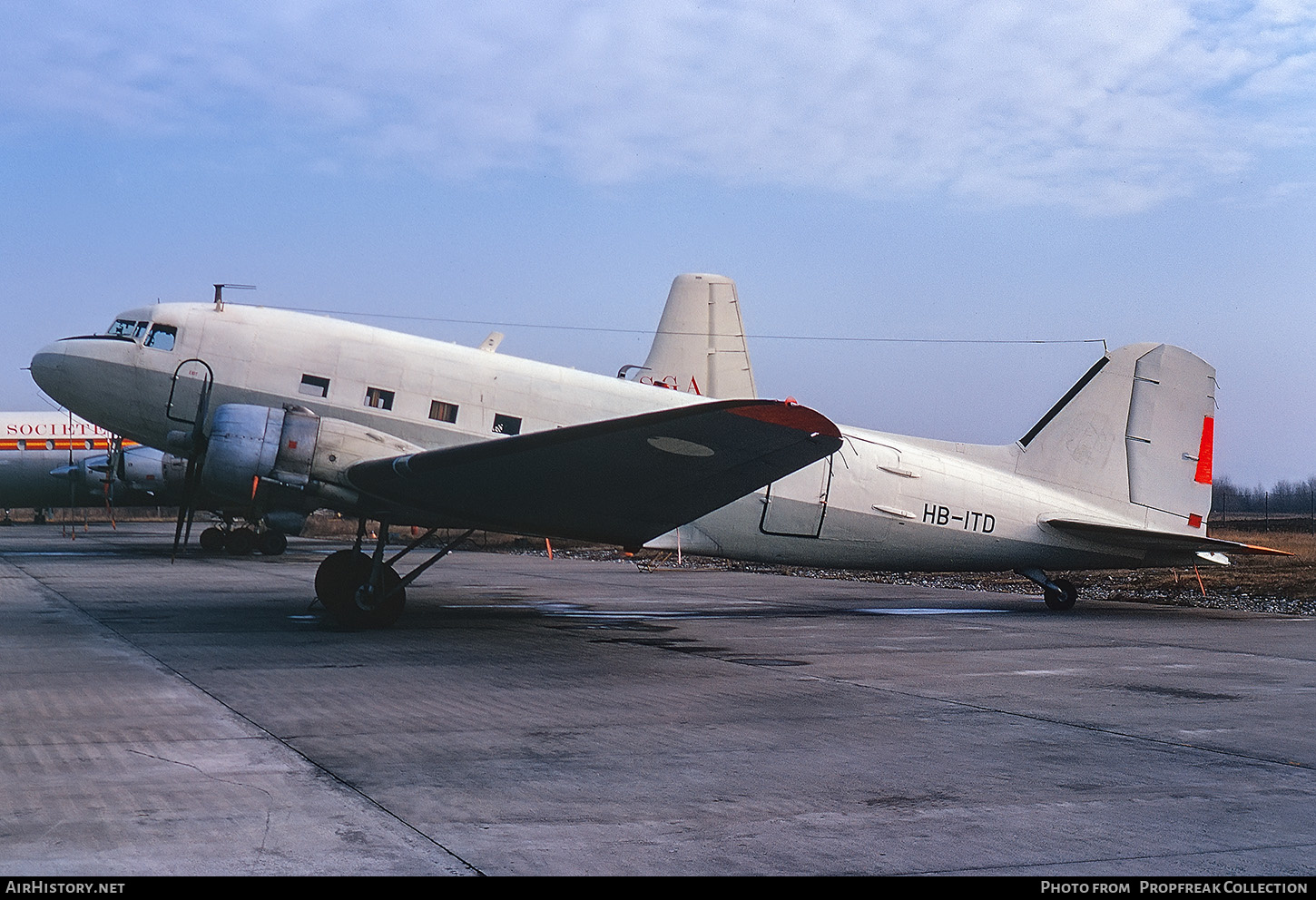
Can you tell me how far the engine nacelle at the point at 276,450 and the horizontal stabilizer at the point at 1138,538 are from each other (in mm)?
9509

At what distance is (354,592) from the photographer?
1289cm

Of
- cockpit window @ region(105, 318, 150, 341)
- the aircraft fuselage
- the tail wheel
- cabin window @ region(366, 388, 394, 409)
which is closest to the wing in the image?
the aircraft fuselage

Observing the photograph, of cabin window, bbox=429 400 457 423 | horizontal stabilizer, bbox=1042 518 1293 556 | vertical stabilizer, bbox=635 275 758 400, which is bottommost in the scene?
horizontal stabilizer, bbox=1042 518 1293 556

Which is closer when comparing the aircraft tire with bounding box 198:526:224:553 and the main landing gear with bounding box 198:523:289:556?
the main landing gear with bounding box 198:523:289:556

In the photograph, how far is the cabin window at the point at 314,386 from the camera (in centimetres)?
1352

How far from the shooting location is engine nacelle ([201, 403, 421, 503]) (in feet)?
39.5

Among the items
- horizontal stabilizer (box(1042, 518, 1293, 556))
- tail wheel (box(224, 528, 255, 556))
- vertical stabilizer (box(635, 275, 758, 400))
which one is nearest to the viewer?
horizontal stabilizer (box(1042, 518, 1293, 556))

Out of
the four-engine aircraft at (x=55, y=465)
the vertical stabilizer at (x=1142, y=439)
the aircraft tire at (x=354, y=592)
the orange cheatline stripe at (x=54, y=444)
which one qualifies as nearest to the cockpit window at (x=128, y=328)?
the aircraft tire at (x=354, y=592)

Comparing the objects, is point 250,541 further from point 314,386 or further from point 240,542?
point 314,386

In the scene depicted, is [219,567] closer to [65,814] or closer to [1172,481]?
[1172,481]

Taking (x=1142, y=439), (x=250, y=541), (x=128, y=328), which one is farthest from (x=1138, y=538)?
(x=250, y=541)

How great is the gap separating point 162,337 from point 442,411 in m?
3.58

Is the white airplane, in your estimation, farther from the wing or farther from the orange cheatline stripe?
the orange cheatline stripe

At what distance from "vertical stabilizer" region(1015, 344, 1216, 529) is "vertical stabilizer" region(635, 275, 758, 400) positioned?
30.2ft
